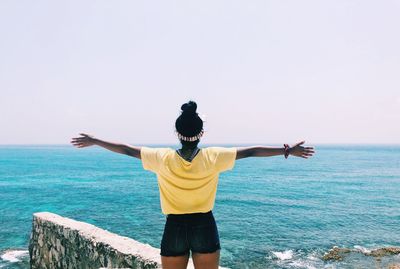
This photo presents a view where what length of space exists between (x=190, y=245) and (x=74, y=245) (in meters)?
5.67

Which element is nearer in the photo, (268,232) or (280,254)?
(280,254)

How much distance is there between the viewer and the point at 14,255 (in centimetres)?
2083

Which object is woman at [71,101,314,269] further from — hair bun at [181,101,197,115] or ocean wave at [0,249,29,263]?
ocean wave at [0,249,29,263]

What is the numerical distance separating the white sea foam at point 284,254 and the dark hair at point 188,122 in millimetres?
21072

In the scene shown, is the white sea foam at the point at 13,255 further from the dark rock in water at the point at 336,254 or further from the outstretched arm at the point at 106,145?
the outstretched arm at the point at 106,145


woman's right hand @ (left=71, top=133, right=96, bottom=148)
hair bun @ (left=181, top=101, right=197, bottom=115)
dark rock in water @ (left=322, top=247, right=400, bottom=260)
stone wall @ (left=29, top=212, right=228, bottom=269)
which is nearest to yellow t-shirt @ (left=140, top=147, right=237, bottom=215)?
hair bun @ (left=181, top=101, right=197, bottom=115)

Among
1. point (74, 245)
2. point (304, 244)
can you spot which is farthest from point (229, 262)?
point (74, 245)

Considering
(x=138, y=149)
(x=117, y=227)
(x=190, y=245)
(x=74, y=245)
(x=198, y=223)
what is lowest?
(x=117, y=227)

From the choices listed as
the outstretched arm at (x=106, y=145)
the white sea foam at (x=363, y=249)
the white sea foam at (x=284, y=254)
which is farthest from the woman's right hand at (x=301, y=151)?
the white sea foam at (x=363, y=249)

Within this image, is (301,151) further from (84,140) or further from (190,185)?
(84,140)

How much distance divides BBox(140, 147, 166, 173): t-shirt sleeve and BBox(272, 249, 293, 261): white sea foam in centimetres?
2104

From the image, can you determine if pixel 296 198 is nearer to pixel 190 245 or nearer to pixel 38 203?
pixel 38 203

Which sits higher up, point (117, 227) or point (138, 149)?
point (138, 149)

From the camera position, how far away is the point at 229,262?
2111cm
